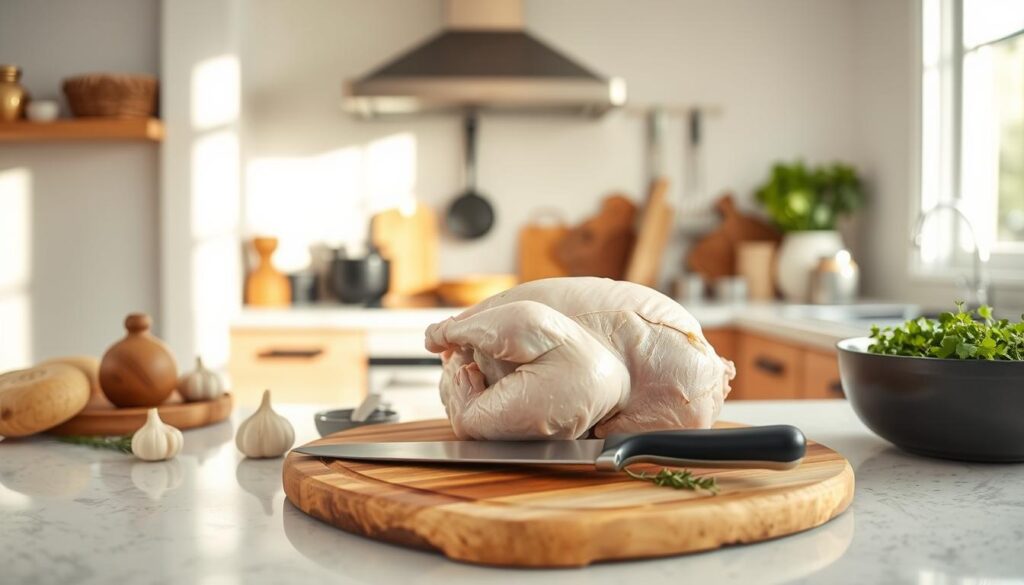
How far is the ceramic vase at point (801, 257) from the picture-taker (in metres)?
3.40

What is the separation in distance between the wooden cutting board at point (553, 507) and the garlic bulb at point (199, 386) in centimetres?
47

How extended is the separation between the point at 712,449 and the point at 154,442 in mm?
613

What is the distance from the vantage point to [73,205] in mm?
3268

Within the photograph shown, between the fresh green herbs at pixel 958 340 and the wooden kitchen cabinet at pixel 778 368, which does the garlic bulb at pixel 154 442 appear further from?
the wooden kitchen cabinet at pixel 778 368

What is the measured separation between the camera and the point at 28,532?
0.76m

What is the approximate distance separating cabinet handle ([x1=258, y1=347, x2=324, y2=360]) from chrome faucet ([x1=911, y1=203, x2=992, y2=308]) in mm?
1796

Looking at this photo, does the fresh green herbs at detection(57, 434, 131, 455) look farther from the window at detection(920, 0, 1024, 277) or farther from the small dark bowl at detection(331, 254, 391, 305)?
the window at detection(920, 0, 1024, 277)

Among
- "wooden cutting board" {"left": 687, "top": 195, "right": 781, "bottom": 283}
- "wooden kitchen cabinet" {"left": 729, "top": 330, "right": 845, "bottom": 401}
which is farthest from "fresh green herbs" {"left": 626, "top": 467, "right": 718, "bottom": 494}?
"wooden cutting board" {"left": 687, "top": 195, "right": 781, "bottom": 283}

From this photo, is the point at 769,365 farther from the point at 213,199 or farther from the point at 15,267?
the point at 15,267

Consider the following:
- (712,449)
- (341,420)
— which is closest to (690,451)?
(712,449)

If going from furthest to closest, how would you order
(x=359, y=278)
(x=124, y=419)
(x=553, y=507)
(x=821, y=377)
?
1. (x=359, y=278)
2. (x=821, y=377)
3. (x=124, y=419)
4. (x=553, y=507)

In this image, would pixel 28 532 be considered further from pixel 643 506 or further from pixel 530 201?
pixel 530 201

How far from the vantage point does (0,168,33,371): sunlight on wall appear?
128 inches

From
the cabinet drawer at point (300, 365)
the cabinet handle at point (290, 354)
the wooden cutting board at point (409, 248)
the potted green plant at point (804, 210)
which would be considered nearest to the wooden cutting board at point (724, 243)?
the potted green plant at point (804, 210)
